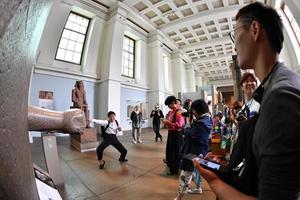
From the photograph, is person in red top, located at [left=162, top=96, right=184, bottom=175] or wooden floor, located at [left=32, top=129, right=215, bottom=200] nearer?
wooden floor, located at [left=32, top=129, right=215, bottom=200]

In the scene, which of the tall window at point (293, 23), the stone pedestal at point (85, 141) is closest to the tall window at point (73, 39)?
the stone pedestal at point (85, 141)

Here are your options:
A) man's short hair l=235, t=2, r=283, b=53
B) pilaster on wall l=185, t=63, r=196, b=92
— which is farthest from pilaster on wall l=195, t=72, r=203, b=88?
man's short hair l=235, t=2, r=283, b=53

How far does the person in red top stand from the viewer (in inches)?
171

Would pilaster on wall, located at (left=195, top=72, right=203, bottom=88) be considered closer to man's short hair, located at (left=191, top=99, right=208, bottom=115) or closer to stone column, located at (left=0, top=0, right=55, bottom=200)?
man's short hair, located at (left=191, top=99, right=208, bottom=115)

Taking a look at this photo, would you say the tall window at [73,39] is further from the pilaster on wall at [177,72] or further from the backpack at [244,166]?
the backpack at [244,166]

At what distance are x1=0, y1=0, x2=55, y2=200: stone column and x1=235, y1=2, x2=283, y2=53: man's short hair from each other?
0.87m

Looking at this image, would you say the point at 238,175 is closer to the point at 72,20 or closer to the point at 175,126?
the point at 175,126

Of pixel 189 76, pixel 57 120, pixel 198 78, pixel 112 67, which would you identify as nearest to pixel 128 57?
pixel 112 67

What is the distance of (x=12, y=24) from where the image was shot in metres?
0.23

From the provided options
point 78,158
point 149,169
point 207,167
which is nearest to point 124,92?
point 78,158

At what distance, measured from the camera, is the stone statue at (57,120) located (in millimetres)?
496

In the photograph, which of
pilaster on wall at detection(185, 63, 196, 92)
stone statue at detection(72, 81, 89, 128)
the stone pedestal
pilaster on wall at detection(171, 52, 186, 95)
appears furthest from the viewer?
pilaster on wall at detection(185, 63, 196, 92)

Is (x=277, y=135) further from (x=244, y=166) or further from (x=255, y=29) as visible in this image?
(x=255, y=29)

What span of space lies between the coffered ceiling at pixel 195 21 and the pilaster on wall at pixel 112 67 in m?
1.53
